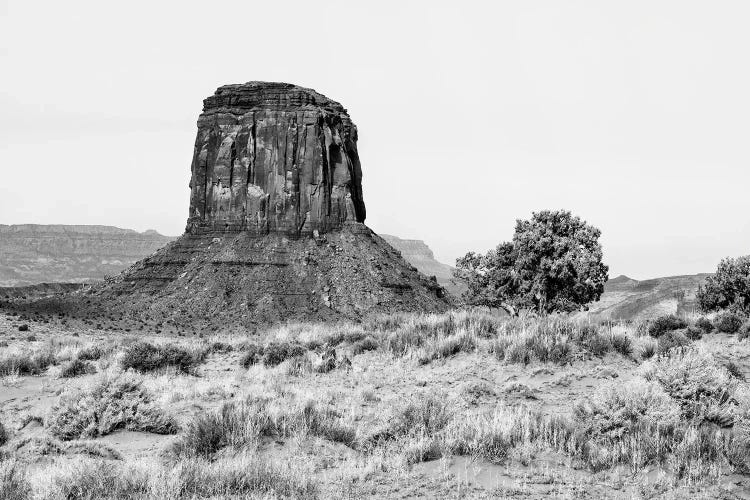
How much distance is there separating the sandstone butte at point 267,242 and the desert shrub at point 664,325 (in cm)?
4586

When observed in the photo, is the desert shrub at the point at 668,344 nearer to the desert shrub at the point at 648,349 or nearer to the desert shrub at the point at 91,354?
the desert shrub at the point at 648,349

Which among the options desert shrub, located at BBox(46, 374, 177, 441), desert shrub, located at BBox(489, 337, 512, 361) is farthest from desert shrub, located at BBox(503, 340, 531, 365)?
desert shrub, located at BBox(46, 374, 177, 441)

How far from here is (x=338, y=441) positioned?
10.4m

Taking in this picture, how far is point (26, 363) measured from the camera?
731 inches

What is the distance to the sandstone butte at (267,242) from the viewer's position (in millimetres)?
68938

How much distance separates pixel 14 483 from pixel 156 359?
9.32 m

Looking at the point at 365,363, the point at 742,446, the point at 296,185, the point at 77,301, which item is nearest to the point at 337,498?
the point at 742,446

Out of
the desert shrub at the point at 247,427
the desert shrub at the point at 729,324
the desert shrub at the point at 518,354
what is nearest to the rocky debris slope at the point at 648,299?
the desert shrub at the point at 729,324

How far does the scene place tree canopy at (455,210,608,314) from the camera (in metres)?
41.6

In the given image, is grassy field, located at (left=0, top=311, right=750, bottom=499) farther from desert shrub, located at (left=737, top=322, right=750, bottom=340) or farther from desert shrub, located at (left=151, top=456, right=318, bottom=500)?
desert shrub, located at (left=737, top=322, right=750, bottom=340)

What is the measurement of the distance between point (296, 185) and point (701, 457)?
7734cm

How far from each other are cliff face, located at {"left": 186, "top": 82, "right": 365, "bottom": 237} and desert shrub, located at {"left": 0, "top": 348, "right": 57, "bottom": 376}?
61783 millimetres

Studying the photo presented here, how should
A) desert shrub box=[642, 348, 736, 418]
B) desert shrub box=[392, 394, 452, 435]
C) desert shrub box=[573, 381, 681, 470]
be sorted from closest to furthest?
1. desert shrub box=[573, 381, 681, 470]
2. desert shrub box=[392, 394, 452, 435]
3. desert shrub box=[642, 348, 736, 418]

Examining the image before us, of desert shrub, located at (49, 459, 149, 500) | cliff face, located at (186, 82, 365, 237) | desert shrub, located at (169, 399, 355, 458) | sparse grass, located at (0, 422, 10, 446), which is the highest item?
cliff face, located at (186, 82, 365, 237)
